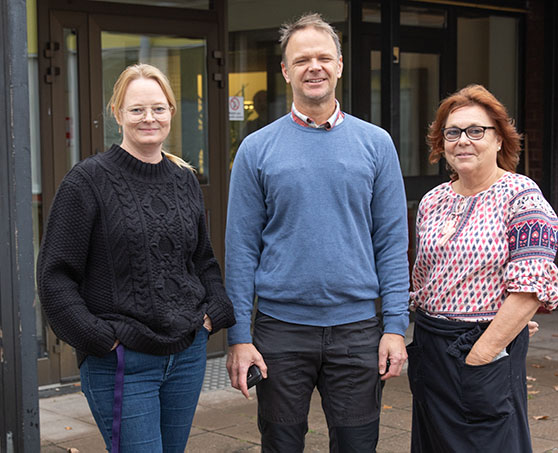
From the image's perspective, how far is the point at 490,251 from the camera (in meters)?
3.13

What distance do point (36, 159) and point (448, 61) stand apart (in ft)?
13.7

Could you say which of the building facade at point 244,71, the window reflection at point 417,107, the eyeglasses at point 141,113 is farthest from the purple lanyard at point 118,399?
the window reflection at point 417,107

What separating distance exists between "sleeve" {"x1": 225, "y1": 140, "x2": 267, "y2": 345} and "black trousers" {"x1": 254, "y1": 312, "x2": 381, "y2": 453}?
9cm

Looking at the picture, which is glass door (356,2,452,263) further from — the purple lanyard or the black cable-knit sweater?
the purple lanyard

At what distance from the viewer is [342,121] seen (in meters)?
3.31

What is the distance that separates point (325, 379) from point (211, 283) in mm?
547

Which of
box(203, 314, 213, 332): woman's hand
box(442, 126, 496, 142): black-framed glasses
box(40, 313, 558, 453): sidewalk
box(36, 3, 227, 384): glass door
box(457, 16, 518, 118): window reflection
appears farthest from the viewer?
box(457, 16, 518, 118): window reflection

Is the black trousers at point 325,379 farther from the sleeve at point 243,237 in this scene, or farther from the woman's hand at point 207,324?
the woman's hand at point 207,324

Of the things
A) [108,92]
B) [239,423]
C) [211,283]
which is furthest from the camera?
[108,92]

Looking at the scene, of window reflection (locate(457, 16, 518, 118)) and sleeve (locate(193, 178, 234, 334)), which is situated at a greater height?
window reflection (locate(457, 16, 518, 118))

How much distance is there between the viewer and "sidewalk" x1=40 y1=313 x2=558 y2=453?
4.92 metres

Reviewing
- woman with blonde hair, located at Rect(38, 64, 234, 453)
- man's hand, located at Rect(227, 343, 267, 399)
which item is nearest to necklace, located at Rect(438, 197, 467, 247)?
man's hand, located at Rect(227, 343, 267, 399)

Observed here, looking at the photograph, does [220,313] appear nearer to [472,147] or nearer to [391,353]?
[391,353]

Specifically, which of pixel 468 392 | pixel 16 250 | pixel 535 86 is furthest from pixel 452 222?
pixel 535 86
